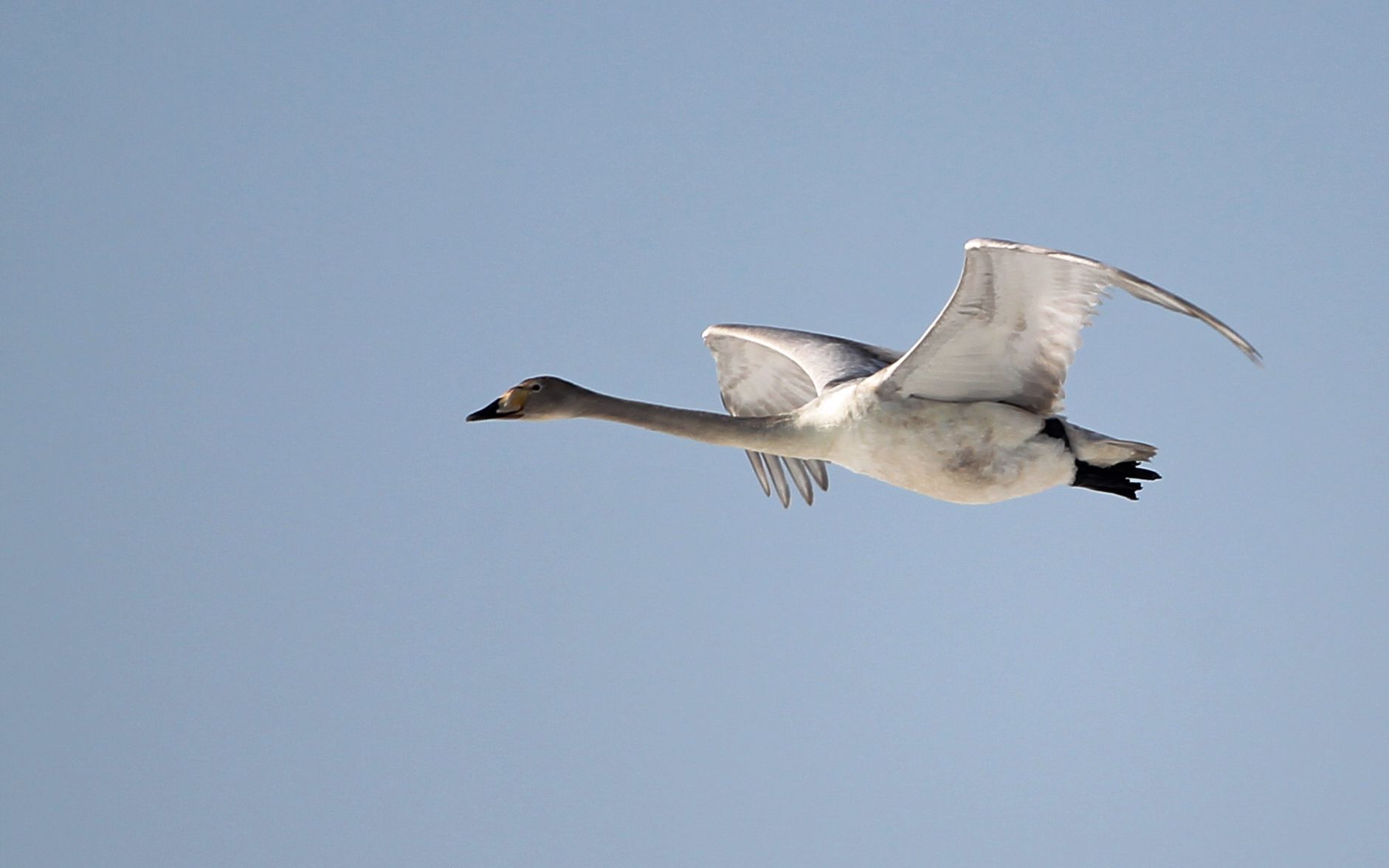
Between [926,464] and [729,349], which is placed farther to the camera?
[729,349]

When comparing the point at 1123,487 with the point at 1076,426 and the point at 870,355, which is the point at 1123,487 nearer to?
the point at 1076,426

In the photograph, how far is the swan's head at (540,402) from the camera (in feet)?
46.8

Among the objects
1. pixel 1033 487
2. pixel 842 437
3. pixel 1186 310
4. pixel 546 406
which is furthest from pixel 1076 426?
pixel 546 406

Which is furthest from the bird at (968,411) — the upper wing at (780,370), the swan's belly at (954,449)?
the upper wing at (780,370)

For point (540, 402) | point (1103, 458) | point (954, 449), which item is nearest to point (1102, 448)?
point (1103, 458)

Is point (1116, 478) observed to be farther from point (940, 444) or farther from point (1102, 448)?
point (940, 444)

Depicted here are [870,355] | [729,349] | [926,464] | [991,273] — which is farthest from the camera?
[729,349]

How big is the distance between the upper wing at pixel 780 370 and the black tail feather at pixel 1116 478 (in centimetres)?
211

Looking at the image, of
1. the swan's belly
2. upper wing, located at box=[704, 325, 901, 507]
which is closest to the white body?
the swan's belly

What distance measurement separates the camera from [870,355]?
53.9 feet

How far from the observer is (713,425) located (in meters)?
14.3

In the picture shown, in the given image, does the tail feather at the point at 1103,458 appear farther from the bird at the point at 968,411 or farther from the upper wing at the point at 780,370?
the upper wing at the point at 780,370

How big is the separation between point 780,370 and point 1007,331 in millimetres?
4770

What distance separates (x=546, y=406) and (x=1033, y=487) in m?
3.74
